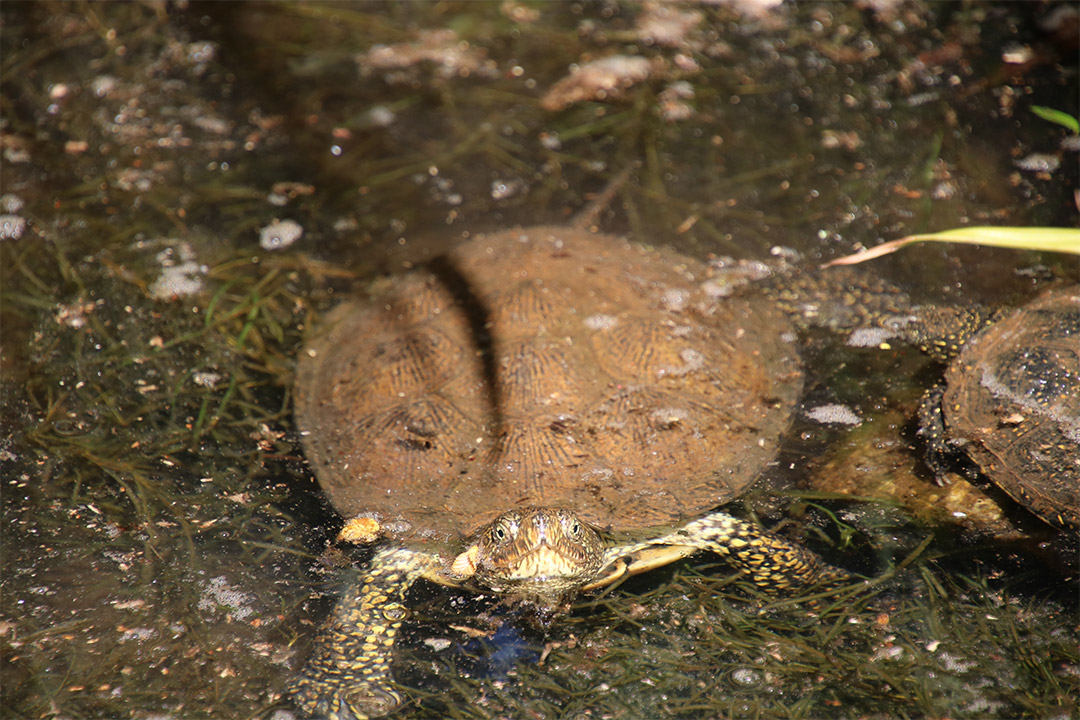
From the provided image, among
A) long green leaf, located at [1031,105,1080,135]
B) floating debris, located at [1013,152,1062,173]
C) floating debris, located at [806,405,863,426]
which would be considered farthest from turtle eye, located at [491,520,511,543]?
long green leaf, located at [1031,105,1080,135]

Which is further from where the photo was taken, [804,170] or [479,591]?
[804,170]

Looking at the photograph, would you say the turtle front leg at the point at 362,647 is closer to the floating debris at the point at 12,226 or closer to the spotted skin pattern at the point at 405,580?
the spotted skin pattern at the point at 405,580

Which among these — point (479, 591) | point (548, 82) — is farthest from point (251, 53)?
point (479, 591)

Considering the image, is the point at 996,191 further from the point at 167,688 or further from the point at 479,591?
the point at 167,688

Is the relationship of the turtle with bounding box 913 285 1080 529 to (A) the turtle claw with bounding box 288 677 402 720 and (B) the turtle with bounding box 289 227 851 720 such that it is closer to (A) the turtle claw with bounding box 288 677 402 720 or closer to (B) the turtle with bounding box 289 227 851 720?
(B) the turtle with bounding box 289 227 851 720

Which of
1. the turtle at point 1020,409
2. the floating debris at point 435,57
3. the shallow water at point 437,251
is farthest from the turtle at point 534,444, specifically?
the floating debris at point 435,57

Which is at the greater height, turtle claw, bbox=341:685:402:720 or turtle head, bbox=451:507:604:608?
turtle head, bbox=451:507:604:608
